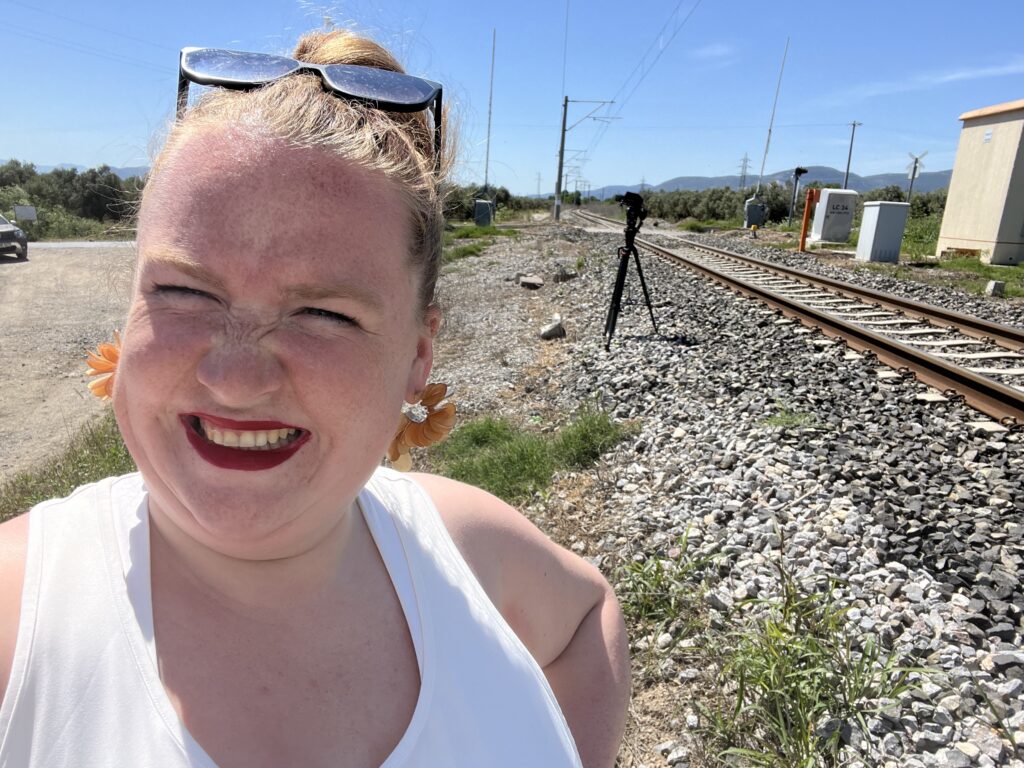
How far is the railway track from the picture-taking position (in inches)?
212

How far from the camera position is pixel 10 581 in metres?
0.86

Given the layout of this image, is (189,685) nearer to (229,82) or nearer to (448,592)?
(448,592)

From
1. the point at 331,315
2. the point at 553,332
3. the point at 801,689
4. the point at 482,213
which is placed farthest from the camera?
the point at 482,213

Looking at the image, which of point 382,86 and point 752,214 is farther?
point 752,214

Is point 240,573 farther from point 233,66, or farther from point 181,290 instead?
point 233,66

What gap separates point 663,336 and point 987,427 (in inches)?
154

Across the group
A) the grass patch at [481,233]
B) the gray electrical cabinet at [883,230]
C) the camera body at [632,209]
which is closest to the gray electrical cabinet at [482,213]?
the grass patch at [481,233]

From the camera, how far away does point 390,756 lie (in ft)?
3.10

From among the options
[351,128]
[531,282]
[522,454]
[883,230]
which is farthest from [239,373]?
[883,230]

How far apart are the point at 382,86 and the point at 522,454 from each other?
4.10 metres

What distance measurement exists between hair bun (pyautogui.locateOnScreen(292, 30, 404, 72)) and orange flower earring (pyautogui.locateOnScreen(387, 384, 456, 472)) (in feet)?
2.07

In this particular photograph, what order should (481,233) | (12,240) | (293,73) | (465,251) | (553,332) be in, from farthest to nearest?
(481,233)
(465,251)
(12,240)
(553,332)
(293,73)

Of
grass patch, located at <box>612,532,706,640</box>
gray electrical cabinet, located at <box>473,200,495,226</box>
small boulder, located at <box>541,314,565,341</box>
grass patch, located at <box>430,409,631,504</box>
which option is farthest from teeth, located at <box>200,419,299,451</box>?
gray electrical cabinet, located at <box>473,200,495,226</box>

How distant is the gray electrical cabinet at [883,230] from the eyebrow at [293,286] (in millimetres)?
17888
